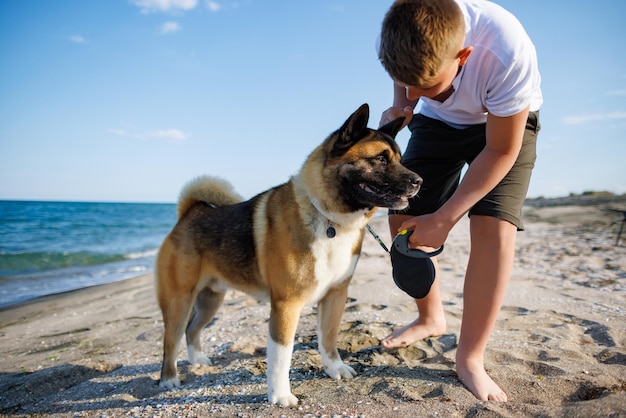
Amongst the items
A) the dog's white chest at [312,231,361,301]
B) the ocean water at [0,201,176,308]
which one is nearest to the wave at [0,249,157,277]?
the ocean water at [0,201,176,308]

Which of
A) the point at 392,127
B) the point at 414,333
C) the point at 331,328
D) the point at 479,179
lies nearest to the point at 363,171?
the point at 392,127

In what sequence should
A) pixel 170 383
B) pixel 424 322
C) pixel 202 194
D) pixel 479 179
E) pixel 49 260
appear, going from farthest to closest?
1. pixel 49 260
2. pixel 202 194
3. pixel 424 322
4. pixel 170 383
5. pixel 479 179

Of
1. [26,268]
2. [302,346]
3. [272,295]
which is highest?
[272,295]

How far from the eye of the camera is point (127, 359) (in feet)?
13.2

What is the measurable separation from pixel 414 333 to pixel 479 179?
1.55 metres

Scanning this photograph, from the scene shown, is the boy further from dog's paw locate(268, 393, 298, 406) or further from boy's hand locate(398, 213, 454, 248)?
dog's paw locate(268, 393, 298, 406)

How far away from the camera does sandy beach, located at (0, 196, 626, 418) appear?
2471 mm

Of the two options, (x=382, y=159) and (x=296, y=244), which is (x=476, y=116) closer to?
(x=382, y=159)

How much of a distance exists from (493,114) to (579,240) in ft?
29.2

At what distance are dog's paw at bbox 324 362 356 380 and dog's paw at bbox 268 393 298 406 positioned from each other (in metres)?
0.47

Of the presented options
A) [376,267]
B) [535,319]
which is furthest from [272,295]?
[376,267]

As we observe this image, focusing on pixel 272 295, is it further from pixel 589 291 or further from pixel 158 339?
pixel 589 291

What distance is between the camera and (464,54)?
2.21m

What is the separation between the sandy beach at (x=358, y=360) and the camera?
247 centimetres
